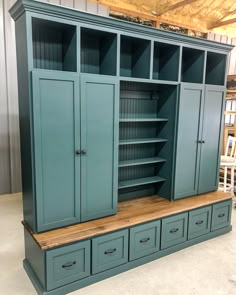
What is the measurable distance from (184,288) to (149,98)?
2171 mm

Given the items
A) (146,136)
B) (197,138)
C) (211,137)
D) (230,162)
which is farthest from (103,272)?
(230,162)

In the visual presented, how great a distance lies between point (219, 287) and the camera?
2330mm

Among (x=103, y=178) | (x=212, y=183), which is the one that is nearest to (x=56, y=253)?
(x=103, y=178)

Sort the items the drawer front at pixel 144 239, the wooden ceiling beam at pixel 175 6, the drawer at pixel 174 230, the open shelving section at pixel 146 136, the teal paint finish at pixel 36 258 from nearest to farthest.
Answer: the teal paint finish at pixel 36 258, the drawer front at pixel 144 239, the drawer at pixel 174 230, the open shelving section at pixel 146 136, the wooden ceiling beam at pixel 175 6

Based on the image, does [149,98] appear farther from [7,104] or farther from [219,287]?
[7,104]

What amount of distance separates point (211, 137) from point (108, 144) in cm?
160

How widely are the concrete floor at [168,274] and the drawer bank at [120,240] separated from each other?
8cm

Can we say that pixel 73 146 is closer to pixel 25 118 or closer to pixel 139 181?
pixel 25 118

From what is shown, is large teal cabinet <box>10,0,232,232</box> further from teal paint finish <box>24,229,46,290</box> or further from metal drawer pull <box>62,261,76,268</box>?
metal drawer pull <box>62,261,76,268</box>

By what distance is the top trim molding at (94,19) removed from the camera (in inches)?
78.7

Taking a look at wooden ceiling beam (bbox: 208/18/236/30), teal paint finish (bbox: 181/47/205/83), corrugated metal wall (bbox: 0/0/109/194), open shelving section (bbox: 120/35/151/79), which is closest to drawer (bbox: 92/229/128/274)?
open shelving section (bbox: 120/35/151/79)

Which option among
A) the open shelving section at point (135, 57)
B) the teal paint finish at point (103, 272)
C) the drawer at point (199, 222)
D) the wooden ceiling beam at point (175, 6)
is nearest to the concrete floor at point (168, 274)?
the teal paint finish at point (103, 272)

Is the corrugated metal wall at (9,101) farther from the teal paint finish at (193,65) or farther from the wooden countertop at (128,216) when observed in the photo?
the wooden countertop at (128,216)

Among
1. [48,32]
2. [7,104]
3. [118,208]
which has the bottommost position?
[118,208]
